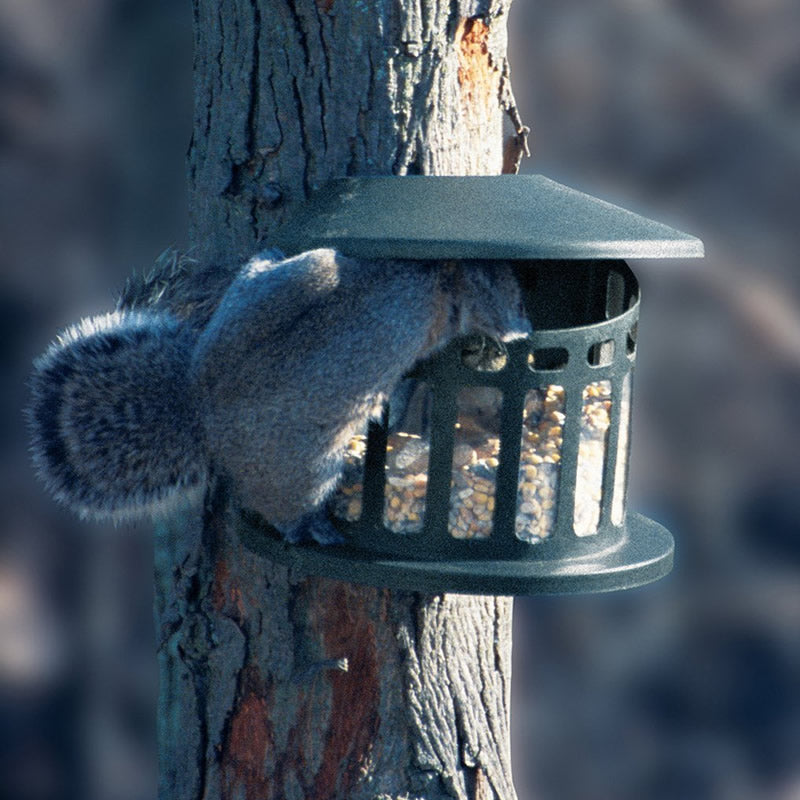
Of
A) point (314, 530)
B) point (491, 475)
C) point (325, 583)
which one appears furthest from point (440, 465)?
point (325, 583)

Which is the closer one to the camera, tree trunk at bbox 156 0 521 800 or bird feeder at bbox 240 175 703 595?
bird feeder at bbox 240 175 703 595

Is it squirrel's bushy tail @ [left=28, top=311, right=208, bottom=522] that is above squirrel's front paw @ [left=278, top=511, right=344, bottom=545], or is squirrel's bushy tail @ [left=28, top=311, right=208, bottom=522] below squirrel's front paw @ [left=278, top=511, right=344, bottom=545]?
above

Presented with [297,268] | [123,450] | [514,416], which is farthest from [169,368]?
[514,416]

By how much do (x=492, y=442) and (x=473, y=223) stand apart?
11.9 inches

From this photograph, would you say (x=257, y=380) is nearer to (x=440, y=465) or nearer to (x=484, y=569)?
(x=440, y=465)

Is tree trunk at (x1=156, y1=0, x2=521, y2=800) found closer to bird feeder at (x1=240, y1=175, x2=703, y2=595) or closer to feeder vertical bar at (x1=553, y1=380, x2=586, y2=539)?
bird feeder at (x1=240, y1=175, x2=703, y2=595)

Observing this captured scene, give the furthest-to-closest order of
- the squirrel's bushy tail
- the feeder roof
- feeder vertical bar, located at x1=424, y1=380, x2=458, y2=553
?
the squirrel's bushy tail
feeder vertical bar, located at x1=424, y1=380, x2=458, y2=553
the feeder roof

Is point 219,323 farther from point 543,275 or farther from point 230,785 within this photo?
point 230,785

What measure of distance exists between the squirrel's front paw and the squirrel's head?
296 millimetres

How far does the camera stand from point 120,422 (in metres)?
1.82

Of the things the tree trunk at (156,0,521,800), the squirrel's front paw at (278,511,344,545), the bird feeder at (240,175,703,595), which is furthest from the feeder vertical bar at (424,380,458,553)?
the tree trunk at (156,0,521,800)

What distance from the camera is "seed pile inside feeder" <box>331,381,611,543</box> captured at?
1.67 metres

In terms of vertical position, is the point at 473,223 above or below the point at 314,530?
above

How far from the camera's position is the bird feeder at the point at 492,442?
1.59 meters
